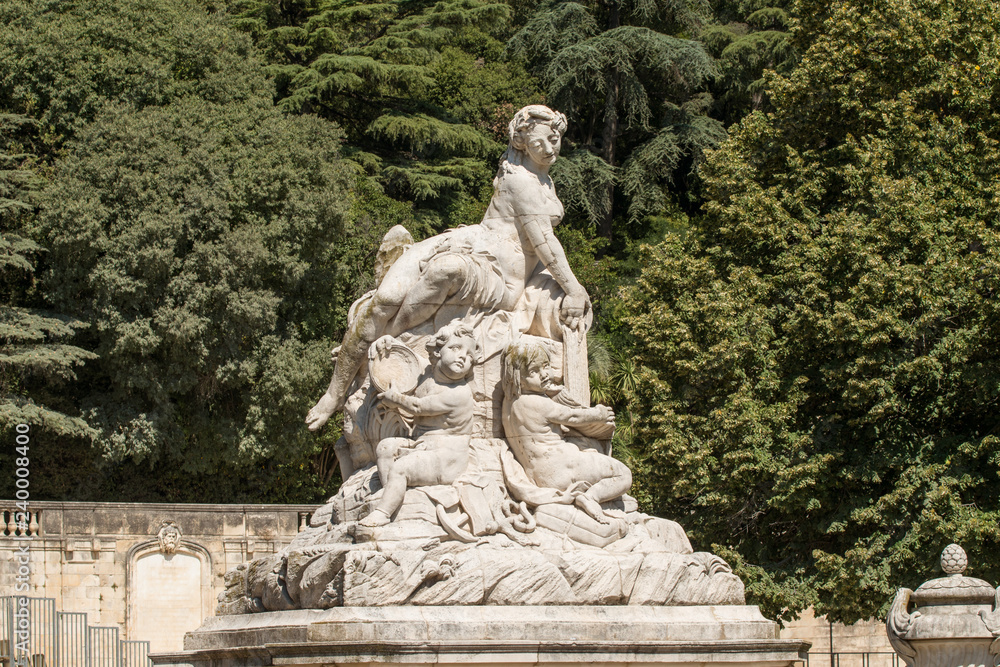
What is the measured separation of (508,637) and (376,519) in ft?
4.18

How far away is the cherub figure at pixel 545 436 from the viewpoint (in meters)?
10.5

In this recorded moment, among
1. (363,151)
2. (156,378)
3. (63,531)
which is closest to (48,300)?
(156,378)

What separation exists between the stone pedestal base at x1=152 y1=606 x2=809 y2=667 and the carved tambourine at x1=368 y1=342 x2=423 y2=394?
6.21ft

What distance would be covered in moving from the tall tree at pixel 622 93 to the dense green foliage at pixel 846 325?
10214mm

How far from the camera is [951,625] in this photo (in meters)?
11.2

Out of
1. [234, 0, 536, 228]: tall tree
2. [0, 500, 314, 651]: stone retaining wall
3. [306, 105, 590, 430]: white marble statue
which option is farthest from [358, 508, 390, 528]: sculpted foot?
[234, 0, 536, 228]: tall tree

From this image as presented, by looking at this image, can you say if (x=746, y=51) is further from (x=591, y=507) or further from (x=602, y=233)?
(x=591, y=507)

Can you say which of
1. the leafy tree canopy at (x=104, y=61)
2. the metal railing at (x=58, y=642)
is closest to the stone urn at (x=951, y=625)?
the metal railing at (x=58, y=642)

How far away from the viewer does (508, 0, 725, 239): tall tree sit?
31781 millimetres

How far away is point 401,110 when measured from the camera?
32.3 m

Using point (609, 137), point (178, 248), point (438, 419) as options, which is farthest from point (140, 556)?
point (609, 137)

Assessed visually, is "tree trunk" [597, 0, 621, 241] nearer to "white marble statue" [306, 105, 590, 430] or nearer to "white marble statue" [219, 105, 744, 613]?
"white marble statue" [306, 105, 590, 430]

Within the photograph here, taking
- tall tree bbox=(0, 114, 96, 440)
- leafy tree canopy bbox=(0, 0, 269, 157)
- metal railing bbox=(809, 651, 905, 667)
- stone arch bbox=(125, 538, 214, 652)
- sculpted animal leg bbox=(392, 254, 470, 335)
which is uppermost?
leafy tree canopy bbox=(0, 0, 269, 157)

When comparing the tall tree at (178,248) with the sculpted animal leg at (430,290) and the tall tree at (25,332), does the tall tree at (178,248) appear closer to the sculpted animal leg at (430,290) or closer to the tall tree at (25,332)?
the tall tree at (25,332)
